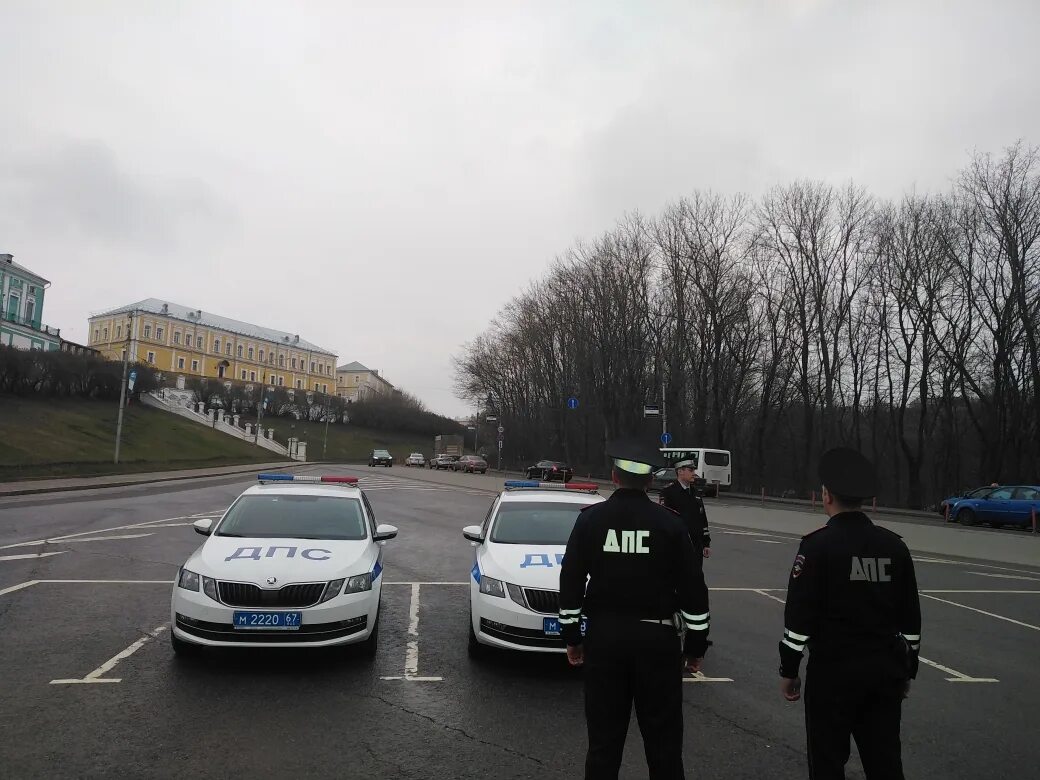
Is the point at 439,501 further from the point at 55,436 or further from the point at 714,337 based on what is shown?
the point at 55,436

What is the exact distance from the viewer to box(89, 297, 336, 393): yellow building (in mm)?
106188

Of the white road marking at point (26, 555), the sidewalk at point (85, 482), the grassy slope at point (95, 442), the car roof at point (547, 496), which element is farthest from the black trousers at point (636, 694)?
the grassy slope at point (95, 442)

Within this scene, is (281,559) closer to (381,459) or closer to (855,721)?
(855,721)

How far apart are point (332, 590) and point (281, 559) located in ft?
2.05

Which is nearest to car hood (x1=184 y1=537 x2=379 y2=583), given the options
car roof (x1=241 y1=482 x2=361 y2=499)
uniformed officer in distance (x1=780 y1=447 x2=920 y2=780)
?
car roof (x1=241 y1=482 x2=361 y2=499)

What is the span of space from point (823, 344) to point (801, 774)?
Answer: 140ft

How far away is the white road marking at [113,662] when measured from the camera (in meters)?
5.45

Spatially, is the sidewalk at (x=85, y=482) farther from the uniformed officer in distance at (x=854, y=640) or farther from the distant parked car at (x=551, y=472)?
the uniformed officer in distance at (x=854, y=640)

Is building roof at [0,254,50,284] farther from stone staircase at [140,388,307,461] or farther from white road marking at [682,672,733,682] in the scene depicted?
white road marking at [682,672,733,682]

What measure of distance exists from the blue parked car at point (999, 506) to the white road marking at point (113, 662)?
26.2 meters

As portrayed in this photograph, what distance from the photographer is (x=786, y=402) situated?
154 feet

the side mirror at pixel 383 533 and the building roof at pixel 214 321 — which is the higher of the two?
the building roof at pixel 214 321

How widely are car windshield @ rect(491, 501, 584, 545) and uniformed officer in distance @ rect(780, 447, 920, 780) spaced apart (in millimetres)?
4226

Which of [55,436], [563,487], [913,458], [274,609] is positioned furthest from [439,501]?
[55,436]
